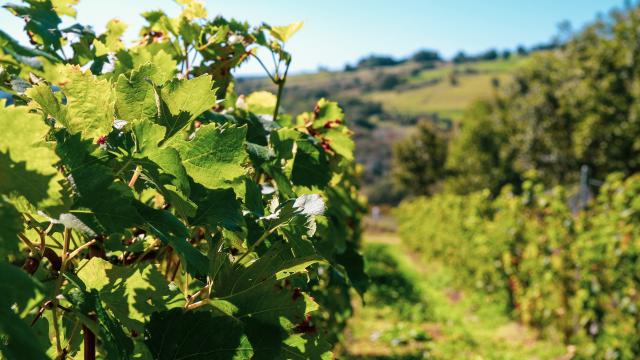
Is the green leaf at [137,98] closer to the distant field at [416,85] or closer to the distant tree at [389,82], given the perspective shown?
the distant field at [416,85]

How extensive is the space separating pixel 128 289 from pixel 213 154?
0.75ft

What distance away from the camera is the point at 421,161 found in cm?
4647

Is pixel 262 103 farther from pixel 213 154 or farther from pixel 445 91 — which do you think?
pixel 445 91

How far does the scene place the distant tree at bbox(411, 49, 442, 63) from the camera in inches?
5710

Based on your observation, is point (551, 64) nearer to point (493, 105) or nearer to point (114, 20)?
point (493, 105)

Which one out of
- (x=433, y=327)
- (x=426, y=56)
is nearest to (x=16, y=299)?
(x=433, y=327)

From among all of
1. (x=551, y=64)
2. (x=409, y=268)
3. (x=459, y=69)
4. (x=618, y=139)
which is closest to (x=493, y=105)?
(x=551, y=64)

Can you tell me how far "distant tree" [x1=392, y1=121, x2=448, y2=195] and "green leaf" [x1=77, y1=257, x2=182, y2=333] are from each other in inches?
1798

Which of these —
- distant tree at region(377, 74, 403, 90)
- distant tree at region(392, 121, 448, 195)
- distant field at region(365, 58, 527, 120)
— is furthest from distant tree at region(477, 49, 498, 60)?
distant tree at region(392, 121, 448, 195)

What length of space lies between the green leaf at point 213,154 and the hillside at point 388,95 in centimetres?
6177

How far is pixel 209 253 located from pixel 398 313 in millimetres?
11923

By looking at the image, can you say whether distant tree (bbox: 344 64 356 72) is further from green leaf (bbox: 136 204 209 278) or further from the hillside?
green leaf (bbox: 136 204 209 278)

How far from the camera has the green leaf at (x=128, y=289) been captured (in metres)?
0.80

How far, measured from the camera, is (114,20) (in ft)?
5.23
